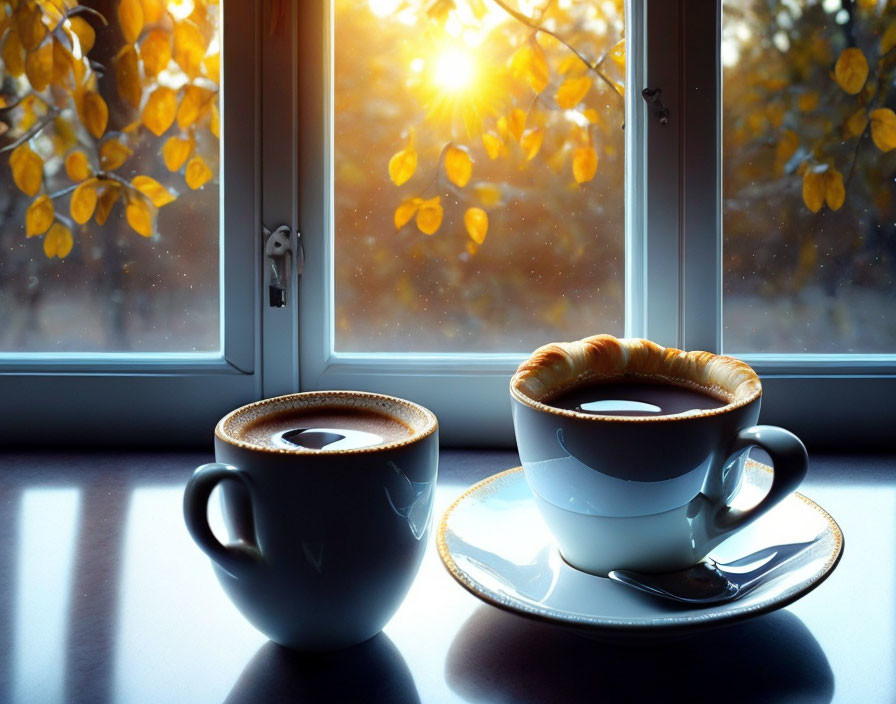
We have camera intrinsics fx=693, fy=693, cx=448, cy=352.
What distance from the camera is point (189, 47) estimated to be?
2.74 feet

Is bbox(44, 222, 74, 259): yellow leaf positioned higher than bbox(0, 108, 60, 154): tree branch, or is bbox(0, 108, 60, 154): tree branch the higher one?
bbox(0, 108, 60, 154): tree branch

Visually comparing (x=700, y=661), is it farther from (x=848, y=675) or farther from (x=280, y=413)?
(x=280, y=413)

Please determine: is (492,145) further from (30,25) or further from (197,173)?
(30,25)

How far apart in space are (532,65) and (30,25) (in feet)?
1.98

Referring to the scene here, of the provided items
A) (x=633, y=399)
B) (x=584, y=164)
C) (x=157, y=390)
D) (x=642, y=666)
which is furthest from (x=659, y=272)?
(x=157, y=390)

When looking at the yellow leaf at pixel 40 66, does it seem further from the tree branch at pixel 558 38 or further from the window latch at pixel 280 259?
the tree branch at pixel 558 38

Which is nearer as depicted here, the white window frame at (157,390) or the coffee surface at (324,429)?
the coffee surface at (324,429)

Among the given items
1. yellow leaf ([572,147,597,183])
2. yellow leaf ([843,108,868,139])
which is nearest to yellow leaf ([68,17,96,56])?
yellow leaf ([572,147,597,183])

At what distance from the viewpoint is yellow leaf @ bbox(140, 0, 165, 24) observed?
0.83 meters

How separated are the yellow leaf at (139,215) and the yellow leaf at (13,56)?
0.20 meters

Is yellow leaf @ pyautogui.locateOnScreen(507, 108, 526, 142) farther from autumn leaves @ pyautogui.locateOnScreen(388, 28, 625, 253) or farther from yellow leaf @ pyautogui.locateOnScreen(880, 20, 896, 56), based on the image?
yellow leaf @ pyautogui.locateOnScreen(880, 20, 896, 56)

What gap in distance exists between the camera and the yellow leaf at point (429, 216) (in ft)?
2.77

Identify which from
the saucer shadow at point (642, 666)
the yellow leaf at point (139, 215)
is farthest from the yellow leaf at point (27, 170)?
the saucer shadow at point (642, 666)

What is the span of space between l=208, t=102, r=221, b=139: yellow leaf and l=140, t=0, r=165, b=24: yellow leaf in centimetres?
12
